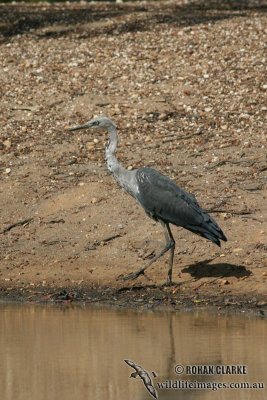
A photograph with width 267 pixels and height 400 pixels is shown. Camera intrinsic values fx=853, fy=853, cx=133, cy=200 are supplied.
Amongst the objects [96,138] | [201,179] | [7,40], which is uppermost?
[7,40]

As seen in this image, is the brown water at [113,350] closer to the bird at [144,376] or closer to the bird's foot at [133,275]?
the bird at [144,376]

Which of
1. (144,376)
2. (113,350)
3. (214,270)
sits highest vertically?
(214,270)

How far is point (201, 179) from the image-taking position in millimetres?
12531

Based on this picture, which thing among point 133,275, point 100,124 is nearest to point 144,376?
point 133,275

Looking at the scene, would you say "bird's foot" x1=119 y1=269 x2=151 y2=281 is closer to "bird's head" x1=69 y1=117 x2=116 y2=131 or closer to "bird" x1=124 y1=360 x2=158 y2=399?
"bird's head" x1=69 y1=117 x2=116 y2=131

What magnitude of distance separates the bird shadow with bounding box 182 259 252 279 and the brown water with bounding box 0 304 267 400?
1.21m

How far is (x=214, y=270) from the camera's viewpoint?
10.3 meters

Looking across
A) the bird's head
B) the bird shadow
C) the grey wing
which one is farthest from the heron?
the bird's head

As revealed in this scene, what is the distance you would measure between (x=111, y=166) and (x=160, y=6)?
1089cm

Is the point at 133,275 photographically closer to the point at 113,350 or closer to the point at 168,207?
the point at 168,207

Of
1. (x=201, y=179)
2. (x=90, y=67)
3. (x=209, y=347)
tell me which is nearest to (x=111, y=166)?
(x=201, y=179)

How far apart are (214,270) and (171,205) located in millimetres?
990

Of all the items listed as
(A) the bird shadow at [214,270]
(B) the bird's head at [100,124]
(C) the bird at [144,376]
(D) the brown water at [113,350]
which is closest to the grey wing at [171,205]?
(A) the bird shadow at [214,270]

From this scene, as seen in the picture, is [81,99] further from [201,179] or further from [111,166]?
[111,166]
